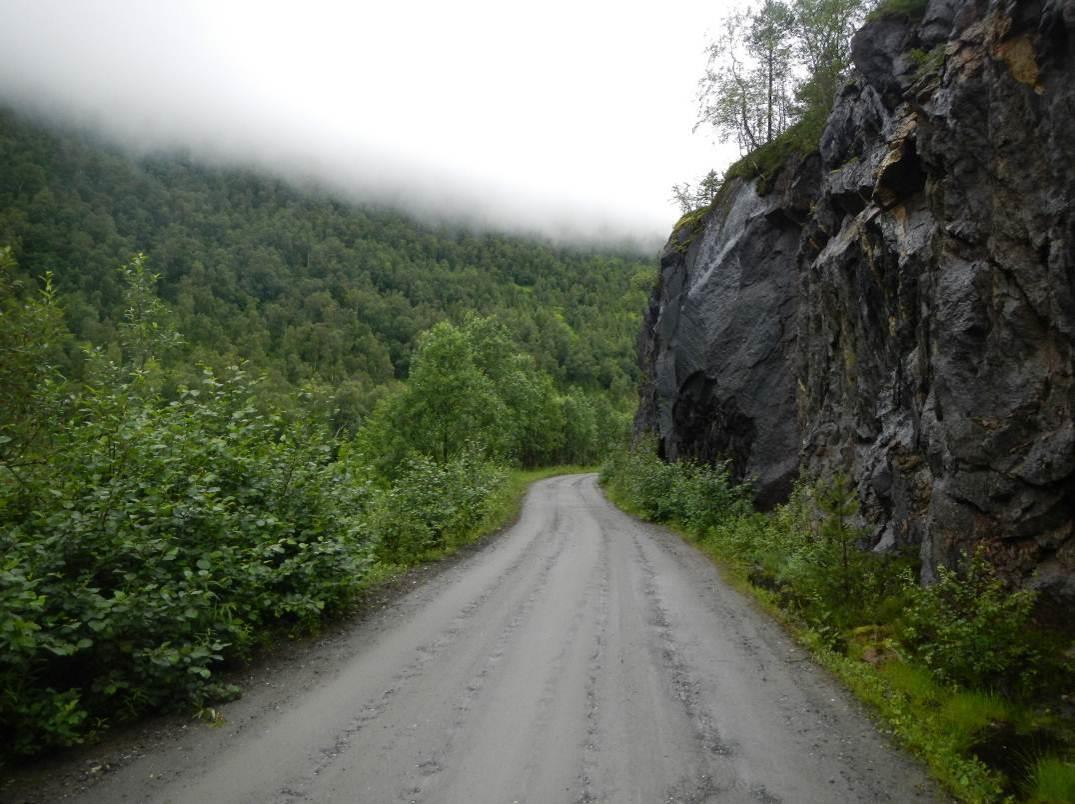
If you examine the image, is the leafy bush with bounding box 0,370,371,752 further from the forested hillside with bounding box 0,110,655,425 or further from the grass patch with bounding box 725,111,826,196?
the forested hillside with bounding box 0,110,655,425

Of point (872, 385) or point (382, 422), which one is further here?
point (382, 422)

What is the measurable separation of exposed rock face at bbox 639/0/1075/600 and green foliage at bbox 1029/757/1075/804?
219 centimetres

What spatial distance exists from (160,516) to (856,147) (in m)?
15.0

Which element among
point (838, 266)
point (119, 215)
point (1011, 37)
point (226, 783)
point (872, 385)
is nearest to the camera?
point (226, 783)

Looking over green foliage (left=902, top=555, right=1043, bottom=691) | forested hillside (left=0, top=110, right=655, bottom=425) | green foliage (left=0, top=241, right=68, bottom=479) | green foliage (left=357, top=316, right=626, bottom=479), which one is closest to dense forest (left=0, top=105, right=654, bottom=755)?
green foliage (left=0, top=241, right=68, bottom=479)

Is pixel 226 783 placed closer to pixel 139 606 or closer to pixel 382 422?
pixel 139 606

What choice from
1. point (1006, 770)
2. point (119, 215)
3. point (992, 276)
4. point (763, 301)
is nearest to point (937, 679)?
point (1006, 770)

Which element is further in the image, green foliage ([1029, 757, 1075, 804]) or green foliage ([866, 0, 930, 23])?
green foliage ([866, 0, 930, 23])

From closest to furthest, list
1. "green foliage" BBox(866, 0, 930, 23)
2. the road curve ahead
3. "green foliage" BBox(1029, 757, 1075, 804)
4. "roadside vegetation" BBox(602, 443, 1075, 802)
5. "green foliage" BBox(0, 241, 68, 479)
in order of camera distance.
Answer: "green foliage" BBox(1029, 757, 1075, 804), the road curve ahead, "roadside vegetation" BBox(602, 443, 1075, 802), "green foliage" BBox(0, 241, 68, 479), "green foliage" BBox(866, 0, 930, 23)

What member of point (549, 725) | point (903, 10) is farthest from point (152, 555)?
point (903, 10)

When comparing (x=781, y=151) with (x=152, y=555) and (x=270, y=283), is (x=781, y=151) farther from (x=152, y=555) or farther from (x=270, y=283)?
(x=270, y=283)

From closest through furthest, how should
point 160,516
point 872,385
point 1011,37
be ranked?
1. point 160,516
2. point 1011,37
3. point 872,385

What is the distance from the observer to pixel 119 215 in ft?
→ 530

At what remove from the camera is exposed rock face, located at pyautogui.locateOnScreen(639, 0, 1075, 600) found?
6625 millimetres
